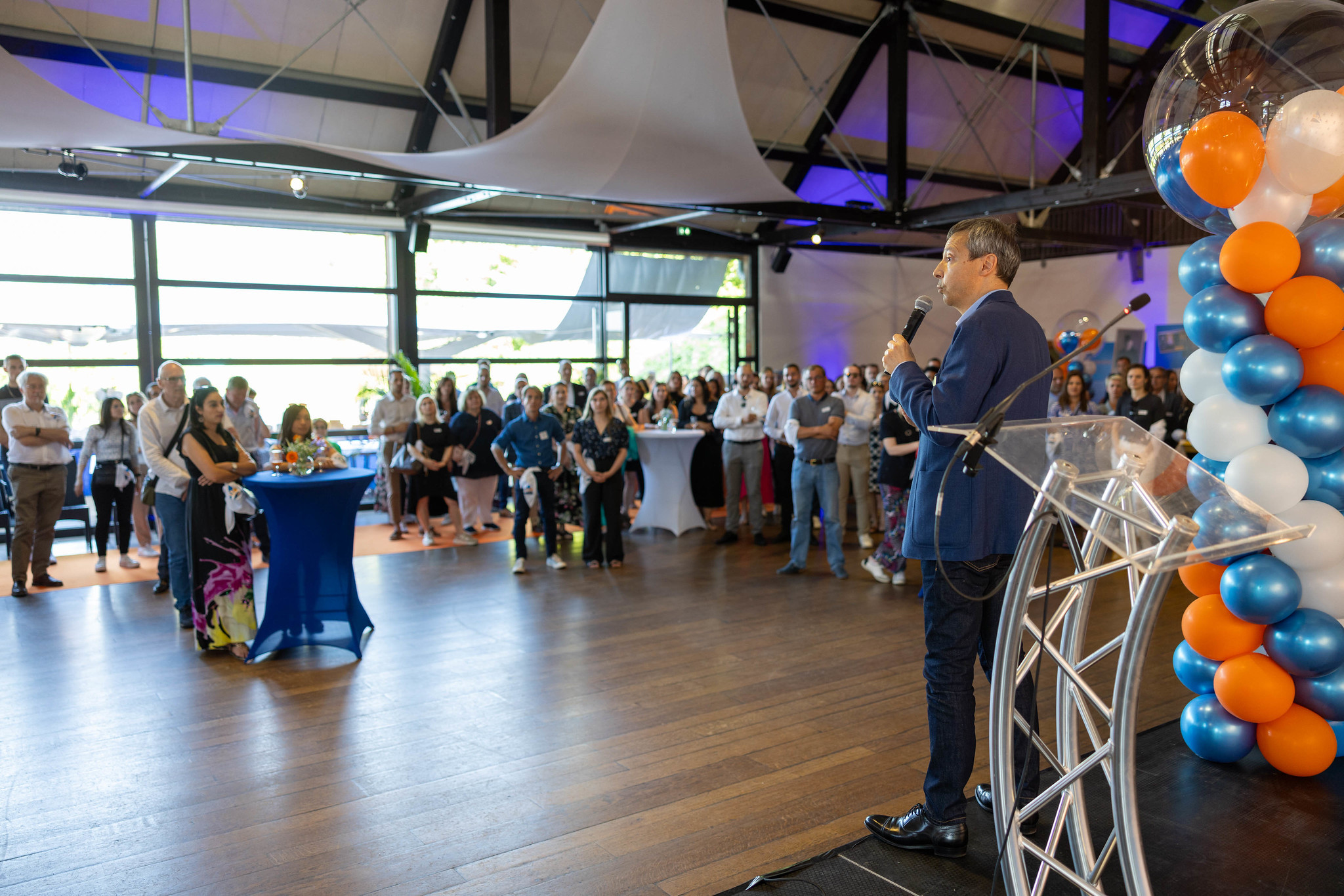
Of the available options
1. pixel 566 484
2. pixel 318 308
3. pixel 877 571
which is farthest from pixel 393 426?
pixel 877 571

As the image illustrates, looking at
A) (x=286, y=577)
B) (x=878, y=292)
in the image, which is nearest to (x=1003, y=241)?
(x=286, y=577)

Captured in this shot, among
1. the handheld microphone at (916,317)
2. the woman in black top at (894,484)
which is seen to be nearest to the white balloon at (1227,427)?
the handheld microphone at (916,317)

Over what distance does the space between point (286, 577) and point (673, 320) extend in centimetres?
901

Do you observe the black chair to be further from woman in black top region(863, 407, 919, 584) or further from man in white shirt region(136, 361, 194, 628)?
woman in black top region(863, 407, 919, 584)

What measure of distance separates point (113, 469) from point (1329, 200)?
7.30 m

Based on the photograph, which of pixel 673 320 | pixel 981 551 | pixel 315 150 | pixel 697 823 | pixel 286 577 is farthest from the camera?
pixel 673 320

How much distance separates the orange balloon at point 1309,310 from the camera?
268cm

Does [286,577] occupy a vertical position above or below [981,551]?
below

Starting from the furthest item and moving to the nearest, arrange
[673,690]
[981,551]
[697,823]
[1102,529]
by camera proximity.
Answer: [673,690], [697,823], [981,551], [1102,529]

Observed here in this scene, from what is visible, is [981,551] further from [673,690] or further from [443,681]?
[443,681]

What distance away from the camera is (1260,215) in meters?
2.80

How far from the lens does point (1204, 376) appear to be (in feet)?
9.95

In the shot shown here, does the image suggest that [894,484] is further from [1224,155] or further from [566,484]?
[1224,155]

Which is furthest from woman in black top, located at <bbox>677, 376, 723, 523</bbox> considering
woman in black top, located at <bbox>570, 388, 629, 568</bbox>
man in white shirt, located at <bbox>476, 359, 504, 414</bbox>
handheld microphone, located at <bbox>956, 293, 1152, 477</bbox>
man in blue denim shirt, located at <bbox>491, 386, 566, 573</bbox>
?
handheld microphone, located at <bbox>956, 293, 1152, 477</bbox>
